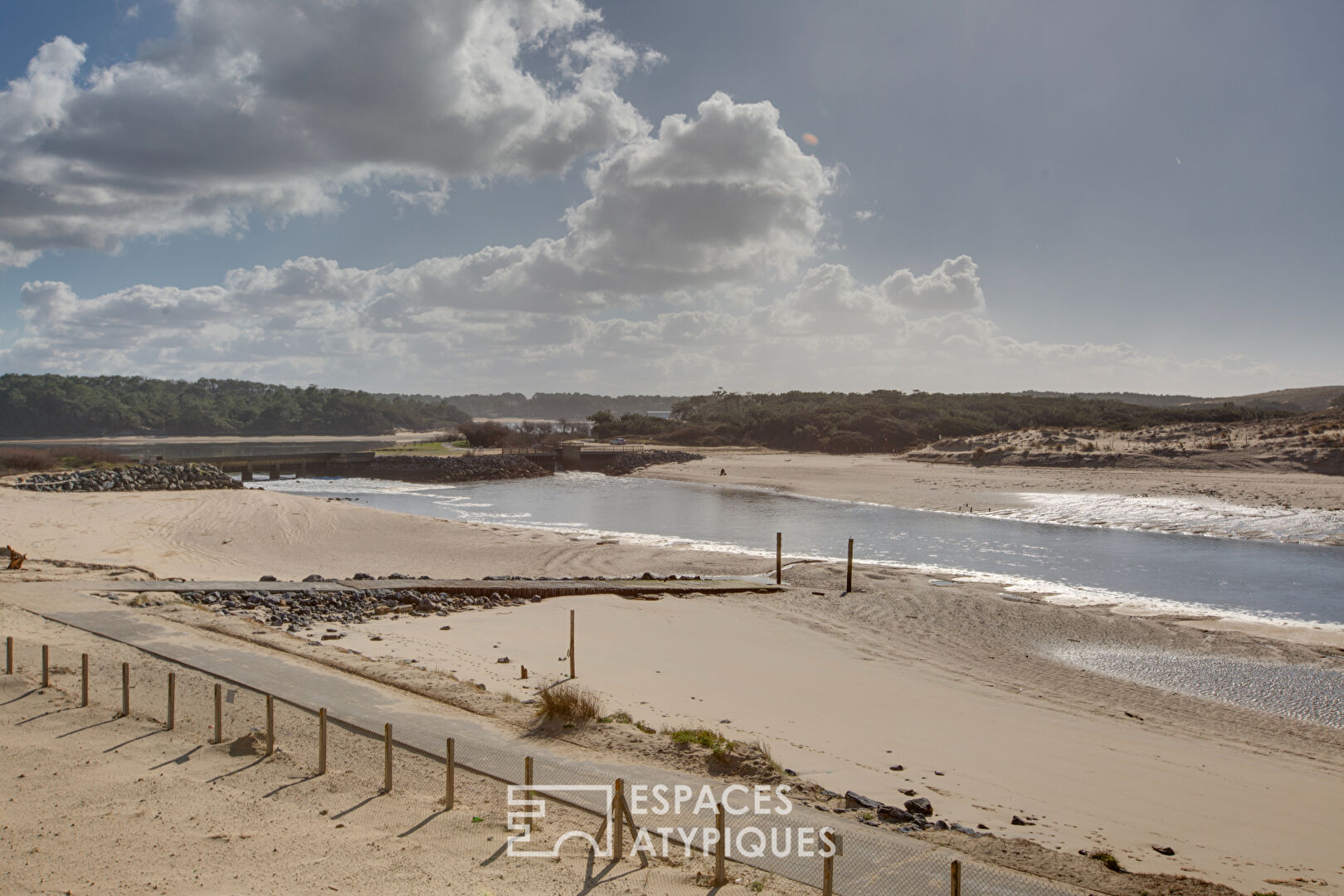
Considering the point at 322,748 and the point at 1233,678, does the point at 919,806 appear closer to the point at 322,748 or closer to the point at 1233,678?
the point at 322,748

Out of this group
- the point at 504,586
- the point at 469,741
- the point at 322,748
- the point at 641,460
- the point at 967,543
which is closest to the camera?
the point at 322,748

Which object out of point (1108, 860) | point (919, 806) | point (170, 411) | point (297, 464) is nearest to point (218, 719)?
point (919, 806)

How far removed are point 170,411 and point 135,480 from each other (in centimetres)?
9252

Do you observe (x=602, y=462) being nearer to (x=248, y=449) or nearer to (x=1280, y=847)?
(x=248, y=449)

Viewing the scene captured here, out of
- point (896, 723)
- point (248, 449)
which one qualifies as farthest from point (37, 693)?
point (248, 449)

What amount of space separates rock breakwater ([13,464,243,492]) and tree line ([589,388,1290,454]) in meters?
48.7

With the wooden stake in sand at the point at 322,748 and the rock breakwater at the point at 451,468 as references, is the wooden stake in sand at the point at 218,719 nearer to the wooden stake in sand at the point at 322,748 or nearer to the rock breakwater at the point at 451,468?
the wooden stake in sand at the point at 322,748

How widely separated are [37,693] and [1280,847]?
14.8 meters

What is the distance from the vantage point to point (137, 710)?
33.0 feet

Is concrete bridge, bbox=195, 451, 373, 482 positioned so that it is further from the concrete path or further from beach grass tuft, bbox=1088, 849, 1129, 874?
beach grass tuft, bbox=1088, 849, 1129, 874

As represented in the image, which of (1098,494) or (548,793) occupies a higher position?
(1098,494)

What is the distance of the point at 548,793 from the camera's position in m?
7.71

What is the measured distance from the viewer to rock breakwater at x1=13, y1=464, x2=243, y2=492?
34.8 m

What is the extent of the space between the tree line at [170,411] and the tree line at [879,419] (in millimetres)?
44860
